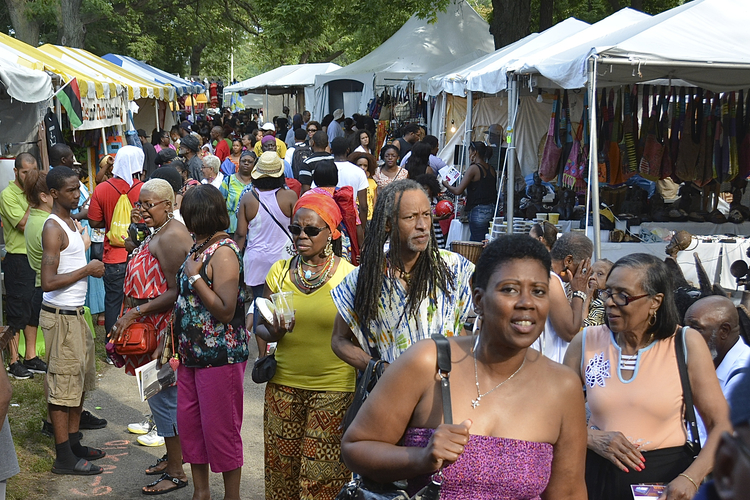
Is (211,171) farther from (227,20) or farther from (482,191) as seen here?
(227,20)

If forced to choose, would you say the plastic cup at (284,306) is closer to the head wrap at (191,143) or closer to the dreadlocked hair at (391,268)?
the dreadlocked hair at (391,268)

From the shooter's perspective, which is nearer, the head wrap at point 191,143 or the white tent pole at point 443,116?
the head wrap at point 191,143

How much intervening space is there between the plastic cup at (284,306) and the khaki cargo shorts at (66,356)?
7.29ft

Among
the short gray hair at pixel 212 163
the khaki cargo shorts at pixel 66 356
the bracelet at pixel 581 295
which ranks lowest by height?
the khaki cargo shorts at pixel 66 356

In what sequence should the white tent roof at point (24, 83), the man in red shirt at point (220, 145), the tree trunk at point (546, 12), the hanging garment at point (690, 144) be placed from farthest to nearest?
the tree trunk at point (546, 12), the man in red shirt at point (220, 145), the hanging garment at point (690, 144), the white tent roof at point (24, 83)

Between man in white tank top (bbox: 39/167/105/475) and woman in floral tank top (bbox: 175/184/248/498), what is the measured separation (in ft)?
4.20

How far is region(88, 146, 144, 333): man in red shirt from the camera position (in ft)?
24.2

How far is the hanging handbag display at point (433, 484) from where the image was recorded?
204cm

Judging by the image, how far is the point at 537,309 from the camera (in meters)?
2.16

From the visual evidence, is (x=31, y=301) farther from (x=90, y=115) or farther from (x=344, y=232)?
(x=90, y=115)

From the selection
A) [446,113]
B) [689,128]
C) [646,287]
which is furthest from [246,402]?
[446,113]

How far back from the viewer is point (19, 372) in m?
7.25

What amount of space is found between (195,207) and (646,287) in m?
2.44

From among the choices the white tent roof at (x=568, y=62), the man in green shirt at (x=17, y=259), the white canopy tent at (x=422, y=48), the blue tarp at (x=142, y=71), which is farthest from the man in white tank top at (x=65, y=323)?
the blue tarp at (x=142, y=71)
